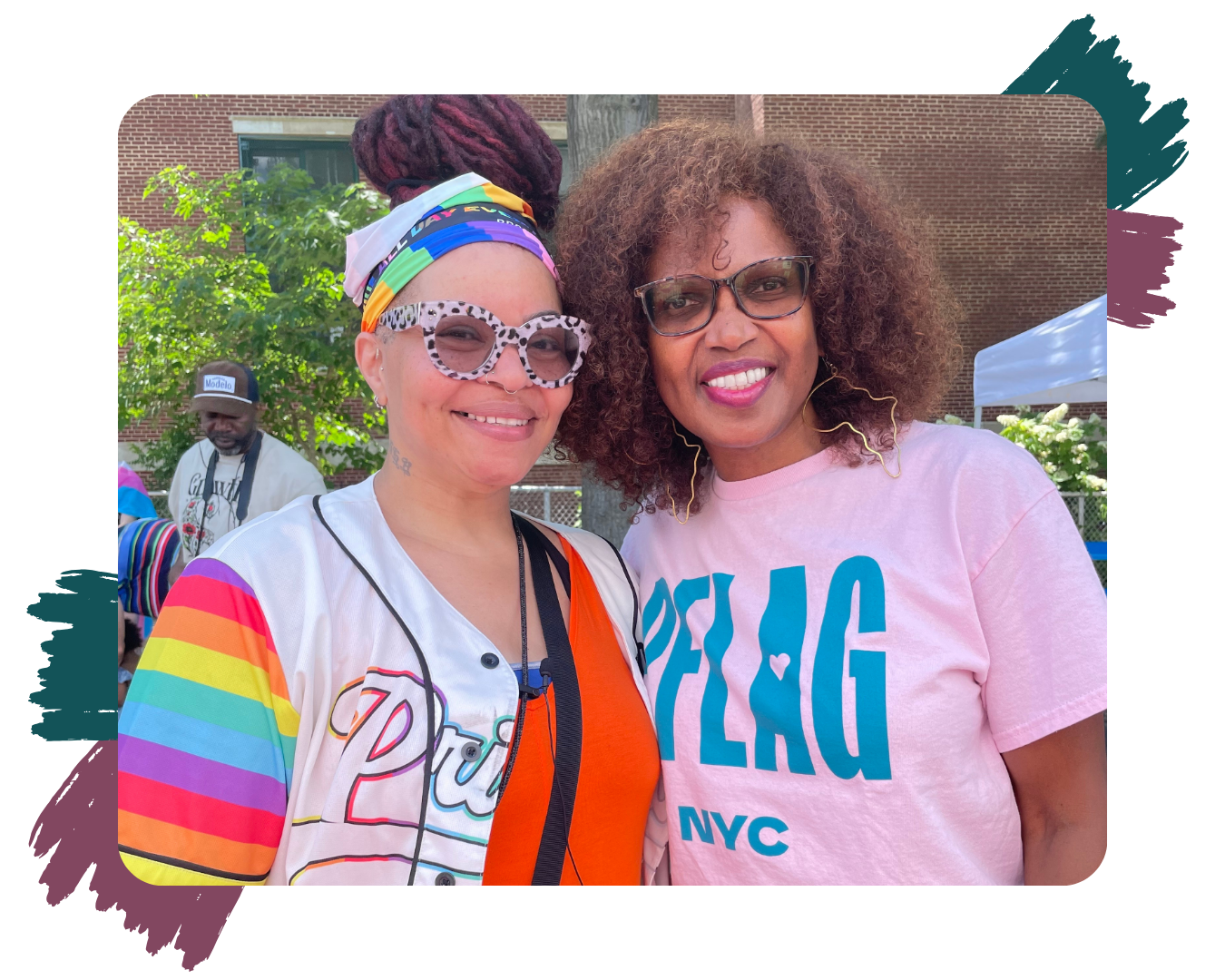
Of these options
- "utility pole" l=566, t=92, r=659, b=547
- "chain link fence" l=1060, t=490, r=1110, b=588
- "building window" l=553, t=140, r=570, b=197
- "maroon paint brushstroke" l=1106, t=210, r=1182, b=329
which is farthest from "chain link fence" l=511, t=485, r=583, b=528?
"maroon paint brushstroke" l=1106, t=210, r=1182, b=329

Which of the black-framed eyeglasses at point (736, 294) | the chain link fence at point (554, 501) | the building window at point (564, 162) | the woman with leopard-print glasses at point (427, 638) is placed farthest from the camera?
the chain link fence at point (554, 501)

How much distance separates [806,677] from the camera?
5.55 feet

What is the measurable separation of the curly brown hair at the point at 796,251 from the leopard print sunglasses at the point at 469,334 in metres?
0.24

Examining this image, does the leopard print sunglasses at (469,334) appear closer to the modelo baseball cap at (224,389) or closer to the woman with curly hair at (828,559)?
the woman with curly hair at (828,559)

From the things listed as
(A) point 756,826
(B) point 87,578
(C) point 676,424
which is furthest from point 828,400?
(B) point 87,578

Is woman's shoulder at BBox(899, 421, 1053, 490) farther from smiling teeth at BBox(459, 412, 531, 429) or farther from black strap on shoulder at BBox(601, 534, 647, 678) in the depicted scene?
smiling teeth at BBox(459, 412, 531, 429)

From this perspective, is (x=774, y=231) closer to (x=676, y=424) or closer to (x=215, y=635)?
(x=676, y=424)

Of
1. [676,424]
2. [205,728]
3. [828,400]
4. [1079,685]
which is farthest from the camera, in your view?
[676,424]

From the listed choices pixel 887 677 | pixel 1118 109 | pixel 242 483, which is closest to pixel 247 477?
pixel 242 483

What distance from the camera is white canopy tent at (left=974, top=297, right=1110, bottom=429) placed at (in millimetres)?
1792

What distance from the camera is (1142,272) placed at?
1.63 meters

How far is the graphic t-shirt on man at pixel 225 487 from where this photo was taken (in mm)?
1947

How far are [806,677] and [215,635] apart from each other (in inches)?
44.3

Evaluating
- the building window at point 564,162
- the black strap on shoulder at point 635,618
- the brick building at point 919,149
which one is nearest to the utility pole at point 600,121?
the building window at point 564,162
